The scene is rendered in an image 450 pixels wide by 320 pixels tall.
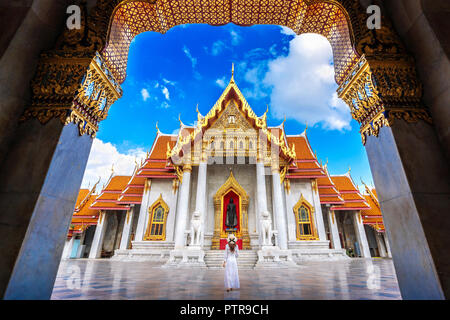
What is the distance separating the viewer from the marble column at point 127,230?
→ 38.2 ft

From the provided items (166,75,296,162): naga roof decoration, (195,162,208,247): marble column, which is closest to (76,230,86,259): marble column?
(166,75,296,162): naga roof decoration

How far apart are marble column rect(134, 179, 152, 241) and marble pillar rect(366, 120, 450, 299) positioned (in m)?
11.1

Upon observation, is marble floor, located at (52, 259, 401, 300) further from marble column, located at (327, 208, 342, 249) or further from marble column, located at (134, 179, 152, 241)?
marble column, located at (327, 208, 342, 249)

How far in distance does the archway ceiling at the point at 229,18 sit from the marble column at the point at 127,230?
11.0 meters

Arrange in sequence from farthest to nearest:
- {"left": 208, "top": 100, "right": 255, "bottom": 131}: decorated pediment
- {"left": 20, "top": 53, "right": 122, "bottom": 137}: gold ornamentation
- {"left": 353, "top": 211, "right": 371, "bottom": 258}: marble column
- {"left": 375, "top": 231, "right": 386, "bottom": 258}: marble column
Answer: {"left": 375, "top": 231, "right": 386, "bottom": 258}: marble column, {"left": 353, "top": 211, "right": 371, "bottom": 258}: marble column, {"left": 208, "top": 100, "right": 255, "bottom": 131}: decorated pediment, {"left": 20, "top": 53, "right": 122, "bottom": 137}: gold ornamentation

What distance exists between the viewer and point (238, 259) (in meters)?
7.90

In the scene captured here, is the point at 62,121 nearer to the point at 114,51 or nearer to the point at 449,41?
the point at 114,51

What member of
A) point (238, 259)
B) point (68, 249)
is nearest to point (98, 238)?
point (68, 249)

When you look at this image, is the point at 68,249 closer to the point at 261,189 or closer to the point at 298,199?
the point at 261,189

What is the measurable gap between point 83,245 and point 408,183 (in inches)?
774

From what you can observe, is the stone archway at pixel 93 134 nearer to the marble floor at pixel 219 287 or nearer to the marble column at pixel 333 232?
the marble floor at pixel 219 287

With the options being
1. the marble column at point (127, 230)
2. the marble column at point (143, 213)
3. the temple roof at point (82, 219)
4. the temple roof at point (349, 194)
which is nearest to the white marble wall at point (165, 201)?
the marble column at point (143, 213)

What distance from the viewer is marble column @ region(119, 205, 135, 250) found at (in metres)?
11.6
